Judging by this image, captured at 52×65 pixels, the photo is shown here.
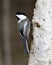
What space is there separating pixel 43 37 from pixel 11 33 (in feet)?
6.14

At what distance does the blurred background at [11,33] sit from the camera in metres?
4.10

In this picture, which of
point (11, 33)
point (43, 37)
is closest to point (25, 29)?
point (43, 37)

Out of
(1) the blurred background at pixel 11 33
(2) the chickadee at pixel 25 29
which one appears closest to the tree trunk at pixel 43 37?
(2) the chickadee at pixel 25 29

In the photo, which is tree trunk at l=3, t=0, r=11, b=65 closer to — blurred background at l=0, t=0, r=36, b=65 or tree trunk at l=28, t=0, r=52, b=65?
blurred background at l=0, t=0, r=36, b=65

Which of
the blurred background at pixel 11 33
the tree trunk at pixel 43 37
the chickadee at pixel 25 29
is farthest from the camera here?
the blurred background at pixel 11 33

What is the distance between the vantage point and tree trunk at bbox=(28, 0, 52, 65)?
2.34 m

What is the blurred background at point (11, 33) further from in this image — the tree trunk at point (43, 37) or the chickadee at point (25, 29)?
the tree trunk at point (43, 37)

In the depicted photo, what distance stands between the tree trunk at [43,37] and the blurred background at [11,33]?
1684mm

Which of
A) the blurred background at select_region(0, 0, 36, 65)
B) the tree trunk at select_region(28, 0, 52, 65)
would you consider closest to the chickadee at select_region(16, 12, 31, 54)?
the tree trunk at select_region(28, 0, 52, 65)

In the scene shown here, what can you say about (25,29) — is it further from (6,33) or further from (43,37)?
(6,33)

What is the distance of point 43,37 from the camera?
2355mm

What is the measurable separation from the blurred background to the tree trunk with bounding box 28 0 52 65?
1.68 m

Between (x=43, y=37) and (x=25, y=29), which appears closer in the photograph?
(x=43, y=37)

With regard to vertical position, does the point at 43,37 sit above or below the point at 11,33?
above
